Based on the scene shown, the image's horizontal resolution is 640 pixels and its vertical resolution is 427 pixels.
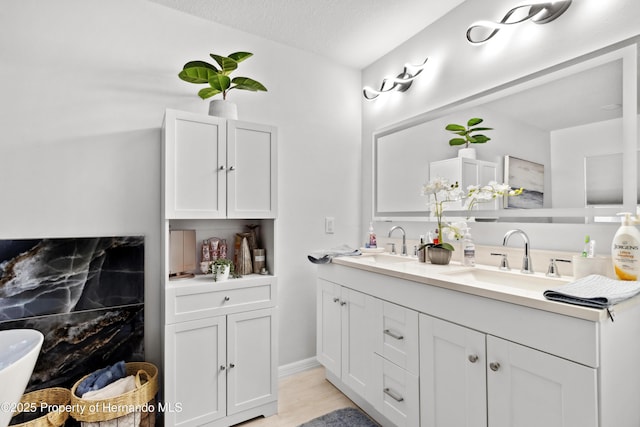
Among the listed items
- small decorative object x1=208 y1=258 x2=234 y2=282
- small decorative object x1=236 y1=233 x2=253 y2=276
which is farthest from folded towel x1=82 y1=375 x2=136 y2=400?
small decorative object x1=236 y1=233 x2=253 y2=276

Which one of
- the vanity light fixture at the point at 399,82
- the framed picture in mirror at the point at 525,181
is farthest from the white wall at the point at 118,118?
the framed picture in mirror at the point at 525,181

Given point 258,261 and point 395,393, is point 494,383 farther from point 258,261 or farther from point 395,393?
point 258,261

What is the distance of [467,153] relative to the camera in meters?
1.92

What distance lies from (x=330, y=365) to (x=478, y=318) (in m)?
1.19

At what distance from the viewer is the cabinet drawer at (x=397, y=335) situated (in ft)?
4.89

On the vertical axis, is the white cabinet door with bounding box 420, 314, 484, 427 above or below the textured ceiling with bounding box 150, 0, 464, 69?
below

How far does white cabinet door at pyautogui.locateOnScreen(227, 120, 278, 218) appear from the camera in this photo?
188cm

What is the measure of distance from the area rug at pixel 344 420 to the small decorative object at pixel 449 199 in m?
1.00

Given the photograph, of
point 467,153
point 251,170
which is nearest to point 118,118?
point 251,170

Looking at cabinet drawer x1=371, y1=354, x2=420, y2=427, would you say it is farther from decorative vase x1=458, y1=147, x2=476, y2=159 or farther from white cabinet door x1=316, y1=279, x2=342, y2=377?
decorative vase x1=458, y1=147, x2=476, y2=159

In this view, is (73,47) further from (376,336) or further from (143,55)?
(376,336)

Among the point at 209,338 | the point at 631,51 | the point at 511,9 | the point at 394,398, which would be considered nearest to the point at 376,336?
the point at 394,398

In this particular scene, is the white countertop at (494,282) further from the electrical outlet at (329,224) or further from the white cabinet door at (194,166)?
the white cabinet door at (194,166)

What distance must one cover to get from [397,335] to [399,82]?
176 centimetres
